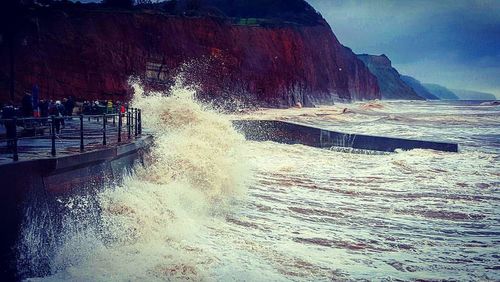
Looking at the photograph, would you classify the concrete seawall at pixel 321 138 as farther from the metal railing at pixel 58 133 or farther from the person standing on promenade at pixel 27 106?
the person standing on promenade at pixel 27 106

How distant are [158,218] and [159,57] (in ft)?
112

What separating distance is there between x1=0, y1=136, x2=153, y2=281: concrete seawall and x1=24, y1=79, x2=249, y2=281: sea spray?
42 centimetres

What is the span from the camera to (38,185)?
5.95 metres

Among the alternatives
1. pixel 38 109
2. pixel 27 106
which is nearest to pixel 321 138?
pixel 38 109

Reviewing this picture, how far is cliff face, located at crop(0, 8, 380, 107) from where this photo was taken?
3197 centimetres

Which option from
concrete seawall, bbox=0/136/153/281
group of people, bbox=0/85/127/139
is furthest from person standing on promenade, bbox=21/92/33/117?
concrete seawall, bbox=0/136/153/281

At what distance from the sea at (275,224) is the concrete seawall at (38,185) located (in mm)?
324

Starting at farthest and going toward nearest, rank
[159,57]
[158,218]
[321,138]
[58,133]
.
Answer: [159,57] < [321,138] < [58,133] < [158,218]

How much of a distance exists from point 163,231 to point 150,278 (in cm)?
158

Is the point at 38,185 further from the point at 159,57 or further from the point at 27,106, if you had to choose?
the point at 159,57

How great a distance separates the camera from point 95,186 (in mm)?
7297

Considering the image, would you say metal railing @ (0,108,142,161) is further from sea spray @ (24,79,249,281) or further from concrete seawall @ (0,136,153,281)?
sea spray @ (24,79,249,281)

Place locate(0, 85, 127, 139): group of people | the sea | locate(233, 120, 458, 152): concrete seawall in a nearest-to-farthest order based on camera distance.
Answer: the sea, locate(0, 85, 127, 139): group of people, locate(233, 120, 458, 152): concrete seawall

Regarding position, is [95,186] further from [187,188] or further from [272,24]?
[272,24]
